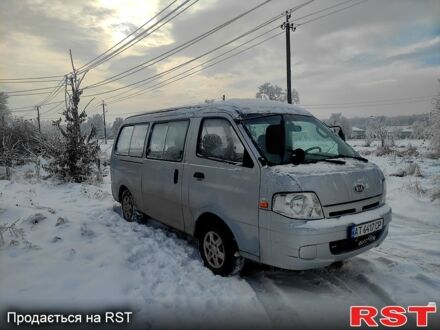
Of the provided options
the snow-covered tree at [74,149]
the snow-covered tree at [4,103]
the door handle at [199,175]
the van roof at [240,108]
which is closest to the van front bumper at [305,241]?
the door handle at [199,175]

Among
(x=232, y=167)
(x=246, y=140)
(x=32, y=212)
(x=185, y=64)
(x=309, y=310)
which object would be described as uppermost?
(x=185, y=64)

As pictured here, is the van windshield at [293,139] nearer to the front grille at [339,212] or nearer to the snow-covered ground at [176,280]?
the front grille at [339,212]

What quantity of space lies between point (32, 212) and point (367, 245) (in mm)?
5735

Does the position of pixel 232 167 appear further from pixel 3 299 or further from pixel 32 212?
pixel 32 212

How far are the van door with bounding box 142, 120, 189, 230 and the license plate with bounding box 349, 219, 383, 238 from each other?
2.36m

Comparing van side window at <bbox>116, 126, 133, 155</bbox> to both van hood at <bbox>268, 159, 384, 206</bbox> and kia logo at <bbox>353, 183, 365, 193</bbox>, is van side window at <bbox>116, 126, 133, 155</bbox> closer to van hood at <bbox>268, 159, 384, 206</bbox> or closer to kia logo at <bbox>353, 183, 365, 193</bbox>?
van hood at <bbox>268, 159, 384, 206</bbox>

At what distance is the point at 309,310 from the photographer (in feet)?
10.9

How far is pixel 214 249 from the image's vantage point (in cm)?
410

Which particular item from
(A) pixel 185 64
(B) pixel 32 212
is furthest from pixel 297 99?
(B) pixel 32 212

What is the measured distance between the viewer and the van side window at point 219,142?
388 centimetres

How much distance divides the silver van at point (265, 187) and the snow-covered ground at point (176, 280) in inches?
17.4

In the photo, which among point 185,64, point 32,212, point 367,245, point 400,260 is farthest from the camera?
point 185,64

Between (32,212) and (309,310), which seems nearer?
(309,310)

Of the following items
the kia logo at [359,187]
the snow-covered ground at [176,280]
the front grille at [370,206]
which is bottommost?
the snow-covered ground at [176,280]
